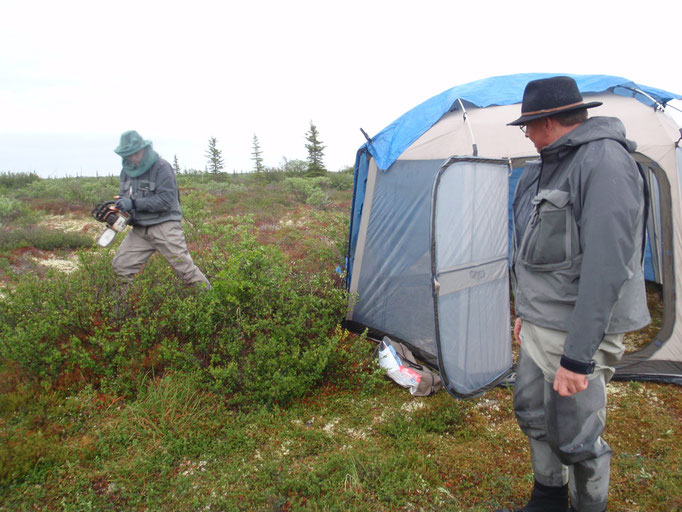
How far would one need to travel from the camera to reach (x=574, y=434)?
1.82m

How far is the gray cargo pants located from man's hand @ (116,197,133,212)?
3699 millimetres

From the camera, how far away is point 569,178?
1.75m

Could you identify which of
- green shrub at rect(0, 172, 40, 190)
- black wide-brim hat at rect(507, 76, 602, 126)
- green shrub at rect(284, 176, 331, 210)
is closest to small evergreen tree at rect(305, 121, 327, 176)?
green shrub at rect(284, 176, 331, 210)

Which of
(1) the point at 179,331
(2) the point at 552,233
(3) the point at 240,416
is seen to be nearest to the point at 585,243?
(2) the point at 552,233

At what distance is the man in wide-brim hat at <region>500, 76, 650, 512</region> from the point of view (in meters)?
1.60

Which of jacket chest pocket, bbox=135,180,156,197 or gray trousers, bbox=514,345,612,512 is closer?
gray trousers, bbox=514,345,612,512

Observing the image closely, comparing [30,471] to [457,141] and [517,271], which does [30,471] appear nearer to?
[517,271]

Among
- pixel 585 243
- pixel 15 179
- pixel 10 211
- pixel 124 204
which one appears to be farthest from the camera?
pixel 15 179

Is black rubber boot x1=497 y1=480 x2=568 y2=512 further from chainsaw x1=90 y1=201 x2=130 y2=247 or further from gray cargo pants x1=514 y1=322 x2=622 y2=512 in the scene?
chainsaw x1=90 y1=201 x2=130 y2=247

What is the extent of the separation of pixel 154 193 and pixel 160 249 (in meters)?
0.57

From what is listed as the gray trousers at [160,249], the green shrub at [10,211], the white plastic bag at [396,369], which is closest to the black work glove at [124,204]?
the gray trousers at [160,249]

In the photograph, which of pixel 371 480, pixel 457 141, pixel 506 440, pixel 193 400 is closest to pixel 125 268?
pixel 193 400

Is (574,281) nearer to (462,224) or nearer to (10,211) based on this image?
(462,224)

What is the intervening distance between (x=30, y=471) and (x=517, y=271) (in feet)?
10.1
